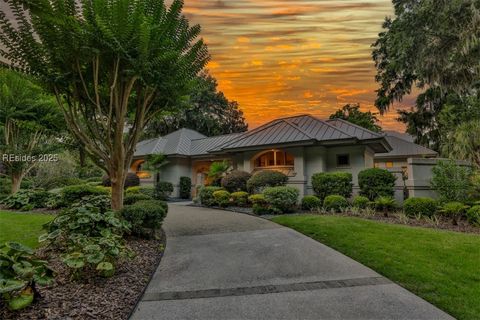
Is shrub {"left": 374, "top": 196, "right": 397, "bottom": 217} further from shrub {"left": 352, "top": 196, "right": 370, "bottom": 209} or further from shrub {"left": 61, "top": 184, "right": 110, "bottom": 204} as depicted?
shrub {"left": 61, "top": 184, "right": 110, "bottom": 204}

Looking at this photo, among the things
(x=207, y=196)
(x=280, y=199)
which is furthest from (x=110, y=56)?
(x=207, y=196)

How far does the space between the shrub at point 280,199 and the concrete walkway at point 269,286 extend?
4.57 metres

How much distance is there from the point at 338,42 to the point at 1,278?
9650 millimetres

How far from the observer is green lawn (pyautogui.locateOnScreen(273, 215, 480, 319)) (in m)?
3.98

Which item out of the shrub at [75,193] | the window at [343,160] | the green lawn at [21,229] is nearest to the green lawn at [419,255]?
the window at [343,160]

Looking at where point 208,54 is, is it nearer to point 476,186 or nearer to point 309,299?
point 309,299

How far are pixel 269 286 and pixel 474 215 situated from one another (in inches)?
312

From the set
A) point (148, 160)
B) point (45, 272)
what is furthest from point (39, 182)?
point (45, 272)

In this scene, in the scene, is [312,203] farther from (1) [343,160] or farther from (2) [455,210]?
(2) [455,210]

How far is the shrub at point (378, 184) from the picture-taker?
38.4 ft

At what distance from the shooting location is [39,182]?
65.1ft

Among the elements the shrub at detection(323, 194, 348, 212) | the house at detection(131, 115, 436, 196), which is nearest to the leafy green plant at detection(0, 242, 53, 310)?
the shrub at detection(323, 194, 348, 212)

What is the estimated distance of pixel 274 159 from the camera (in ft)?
52.0

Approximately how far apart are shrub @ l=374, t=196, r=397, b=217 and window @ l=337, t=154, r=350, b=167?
11.5 ft
